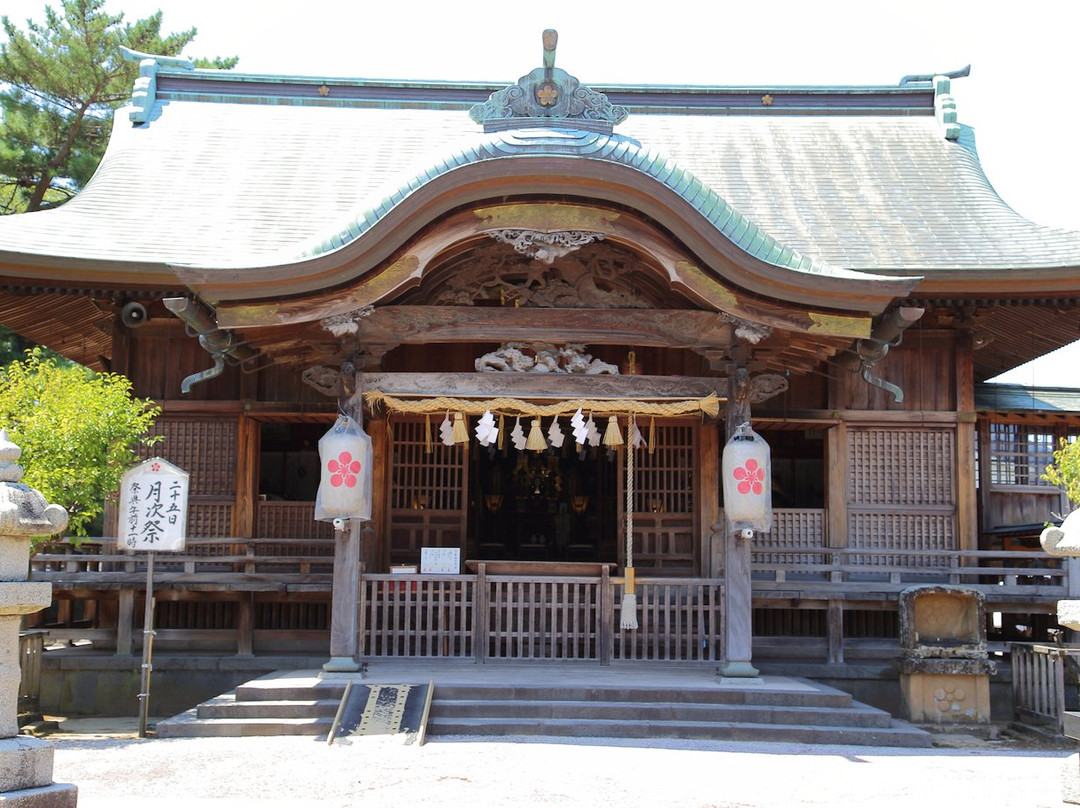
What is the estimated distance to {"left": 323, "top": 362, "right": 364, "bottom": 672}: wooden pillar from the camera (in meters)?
11.0

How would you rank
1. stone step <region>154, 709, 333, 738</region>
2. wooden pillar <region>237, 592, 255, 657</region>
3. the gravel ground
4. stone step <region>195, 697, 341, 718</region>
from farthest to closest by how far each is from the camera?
wooden pillar <region>237, 592, 255, 657</region> → stone step <region>195, 697, 341, 718</region> → stone step <region>154, 709, 333, 738</region> → the gravel ground

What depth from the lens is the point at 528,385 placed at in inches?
452

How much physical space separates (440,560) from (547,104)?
4875 millimetres

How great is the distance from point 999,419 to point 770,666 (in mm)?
5314

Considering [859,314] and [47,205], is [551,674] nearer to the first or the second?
[859,314]

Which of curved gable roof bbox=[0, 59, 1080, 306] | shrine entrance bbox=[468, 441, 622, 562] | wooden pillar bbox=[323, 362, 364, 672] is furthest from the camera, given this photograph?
shrine entrance bbox=[468, 441, 622, 562]

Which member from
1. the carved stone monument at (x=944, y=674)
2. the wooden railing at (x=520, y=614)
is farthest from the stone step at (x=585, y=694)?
the carved stone monument at (x=944, y=674)

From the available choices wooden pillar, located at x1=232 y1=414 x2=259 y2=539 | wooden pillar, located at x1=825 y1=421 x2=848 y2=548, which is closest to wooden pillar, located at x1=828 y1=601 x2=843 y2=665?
wooden pillar, located at x1=825 y1=421 x2=848 y2=548

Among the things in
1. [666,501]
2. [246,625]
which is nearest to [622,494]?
[666,501]

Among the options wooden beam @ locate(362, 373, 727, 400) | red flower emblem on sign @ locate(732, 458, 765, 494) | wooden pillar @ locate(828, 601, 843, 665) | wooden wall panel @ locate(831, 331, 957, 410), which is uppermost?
wooden wall panel @ locate(831, 331, 957, 410)

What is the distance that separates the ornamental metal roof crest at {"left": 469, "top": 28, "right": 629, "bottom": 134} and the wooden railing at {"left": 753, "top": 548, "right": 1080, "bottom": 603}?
5138 mm

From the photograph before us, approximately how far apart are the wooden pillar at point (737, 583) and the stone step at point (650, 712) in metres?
0.83

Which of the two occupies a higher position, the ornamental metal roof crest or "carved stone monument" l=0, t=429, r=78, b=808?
the ornamental metal roof crest

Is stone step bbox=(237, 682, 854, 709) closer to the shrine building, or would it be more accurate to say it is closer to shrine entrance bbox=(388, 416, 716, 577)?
the shrine building
